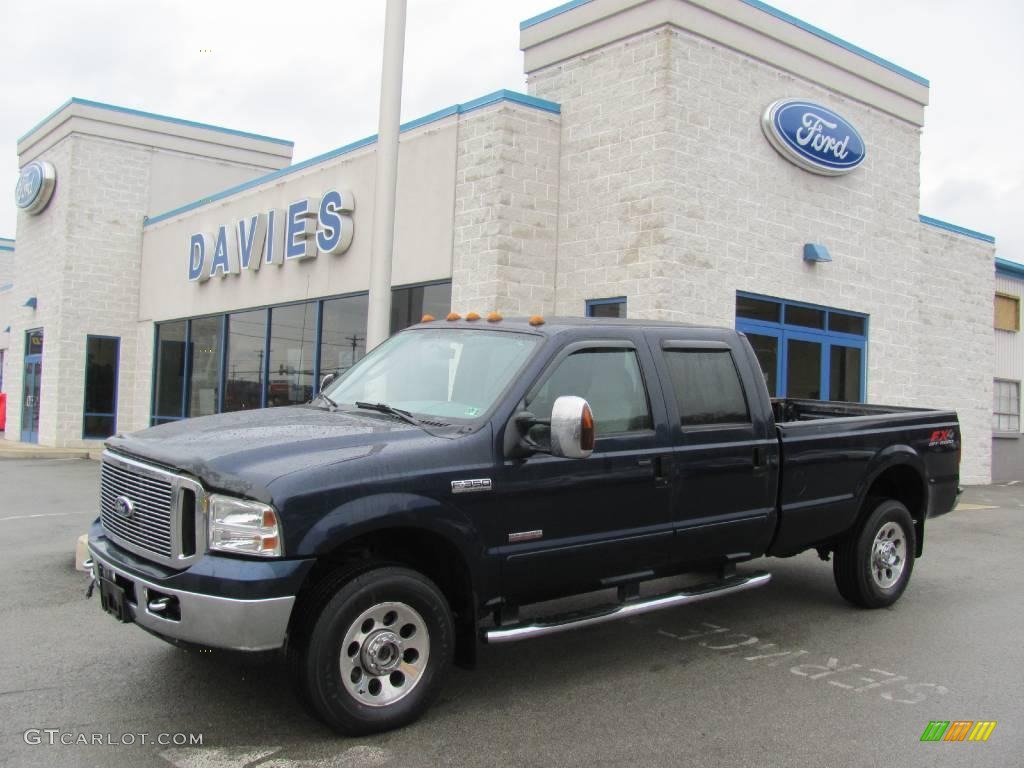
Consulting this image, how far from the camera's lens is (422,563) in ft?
15.6

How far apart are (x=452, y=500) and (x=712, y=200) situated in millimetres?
9133

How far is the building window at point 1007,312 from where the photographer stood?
20.7 meters

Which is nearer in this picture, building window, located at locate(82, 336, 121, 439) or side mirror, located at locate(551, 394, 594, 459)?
side mirror, located at locate(551, 394, 594, 459)

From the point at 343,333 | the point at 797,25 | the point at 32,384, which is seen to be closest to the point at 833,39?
the point at 797,25

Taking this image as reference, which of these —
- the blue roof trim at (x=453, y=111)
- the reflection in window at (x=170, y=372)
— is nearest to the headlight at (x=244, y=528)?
the blue roof trim at (x=453, y=111)

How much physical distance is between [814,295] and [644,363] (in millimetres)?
9417

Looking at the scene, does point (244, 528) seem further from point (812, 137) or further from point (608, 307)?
point (812, 137)

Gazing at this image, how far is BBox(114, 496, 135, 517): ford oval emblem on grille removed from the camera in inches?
182

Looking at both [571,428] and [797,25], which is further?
[797,25]

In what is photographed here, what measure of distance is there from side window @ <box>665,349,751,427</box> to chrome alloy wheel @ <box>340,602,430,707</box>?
2136 millimetres

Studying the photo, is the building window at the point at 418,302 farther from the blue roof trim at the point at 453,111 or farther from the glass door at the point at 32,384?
the glass door at the point at 32,384

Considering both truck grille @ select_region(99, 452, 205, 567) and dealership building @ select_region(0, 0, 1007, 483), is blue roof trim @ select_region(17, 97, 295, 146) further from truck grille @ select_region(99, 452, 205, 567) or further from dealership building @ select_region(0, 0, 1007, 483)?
truck grille @ select_region(99, 452, 205, 567)

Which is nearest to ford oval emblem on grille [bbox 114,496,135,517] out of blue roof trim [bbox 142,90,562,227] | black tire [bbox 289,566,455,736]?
black tire [bbox 289,566,455,736]

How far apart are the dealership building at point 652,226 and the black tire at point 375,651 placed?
8.08m
